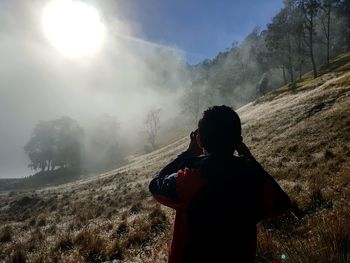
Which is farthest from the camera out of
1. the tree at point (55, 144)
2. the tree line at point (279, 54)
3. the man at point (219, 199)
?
the tree at point (55, 144)

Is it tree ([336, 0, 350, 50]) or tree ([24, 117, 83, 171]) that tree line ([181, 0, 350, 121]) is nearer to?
tree ([336, 0, 350, 50])

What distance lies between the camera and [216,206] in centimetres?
344

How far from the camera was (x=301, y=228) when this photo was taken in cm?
706

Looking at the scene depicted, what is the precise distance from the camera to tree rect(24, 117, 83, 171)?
9112cm

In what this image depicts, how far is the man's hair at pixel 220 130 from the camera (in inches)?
140

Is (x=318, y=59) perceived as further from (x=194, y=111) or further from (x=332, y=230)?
(x=332, y=230)

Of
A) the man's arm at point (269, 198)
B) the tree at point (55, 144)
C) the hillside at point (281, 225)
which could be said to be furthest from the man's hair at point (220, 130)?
the tree at point (55, 144)

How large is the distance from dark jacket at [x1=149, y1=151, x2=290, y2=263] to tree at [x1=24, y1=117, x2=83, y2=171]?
89375mm

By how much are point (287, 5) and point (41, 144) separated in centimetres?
6406

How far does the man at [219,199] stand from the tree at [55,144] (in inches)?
3518

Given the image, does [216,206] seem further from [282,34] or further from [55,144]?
[55,144]

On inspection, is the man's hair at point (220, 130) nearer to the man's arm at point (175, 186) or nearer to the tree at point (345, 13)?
the man's arm at point (175, 186)

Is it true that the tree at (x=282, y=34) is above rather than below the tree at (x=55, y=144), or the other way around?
above

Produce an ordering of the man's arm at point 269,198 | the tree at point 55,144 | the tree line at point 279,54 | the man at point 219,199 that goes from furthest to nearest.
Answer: the tree at point 55,144 → the tree line at point 279,54 → the man's arm at point 269,198 → the man at point 219,199
